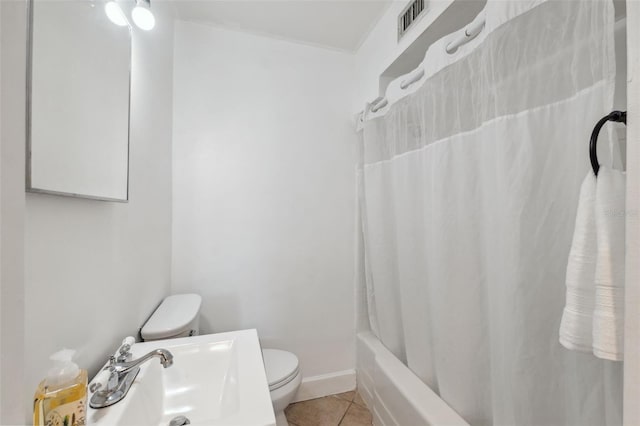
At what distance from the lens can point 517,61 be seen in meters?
0.82

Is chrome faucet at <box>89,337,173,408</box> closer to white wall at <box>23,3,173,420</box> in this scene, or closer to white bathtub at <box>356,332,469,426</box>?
white wall at <box>23,3,173,420</box>

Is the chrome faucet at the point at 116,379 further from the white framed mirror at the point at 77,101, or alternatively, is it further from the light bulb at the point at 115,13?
the light bulb at the point at 115,13

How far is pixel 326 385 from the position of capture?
1.83 metres

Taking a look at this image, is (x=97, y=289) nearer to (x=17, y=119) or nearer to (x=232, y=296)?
(x=17, y=119)

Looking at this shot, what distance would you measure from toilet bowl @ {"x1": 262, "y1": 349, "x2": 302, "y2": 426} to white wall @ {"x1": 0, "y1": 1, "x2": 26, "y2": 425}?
130cm

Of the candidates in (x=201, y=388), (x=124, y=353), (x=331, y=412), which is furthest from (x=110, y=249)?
(x=331, y=412)

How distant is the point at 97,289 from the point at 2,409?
737 millimetres

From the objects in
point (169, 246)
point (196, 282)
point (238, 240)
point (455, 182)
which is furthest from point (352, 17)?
point (196, 282)

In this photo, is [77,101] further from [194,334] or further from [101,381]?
[194,334]

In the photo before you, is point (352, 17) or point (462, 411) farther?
point (352, 17)

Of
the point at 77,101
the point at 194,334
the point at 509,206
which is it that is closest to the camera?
the point at 77,101

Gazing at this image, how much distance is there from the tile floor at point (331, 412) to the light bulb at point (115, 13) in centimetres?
207

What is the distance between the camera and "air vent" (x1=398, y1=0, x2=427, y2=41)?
49.7 inches

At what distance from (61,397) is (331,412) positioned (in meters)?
1.57
